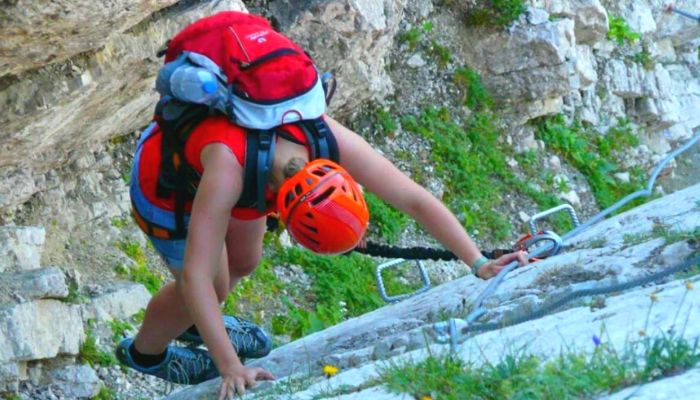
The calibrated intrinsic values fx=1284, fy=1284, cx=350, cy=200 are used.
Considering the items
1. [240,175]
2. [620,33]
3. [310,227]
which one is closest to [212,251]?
[240,175]

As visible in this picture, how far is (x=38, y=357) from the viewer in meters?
7.41

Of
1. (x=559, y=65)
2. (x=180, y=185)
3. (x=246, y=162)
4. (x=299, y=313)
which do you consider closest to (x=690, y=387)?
(x=246, y=162)

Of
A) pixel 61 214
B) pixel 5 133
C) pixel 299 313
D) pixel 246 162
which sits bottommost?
pixel 299 313

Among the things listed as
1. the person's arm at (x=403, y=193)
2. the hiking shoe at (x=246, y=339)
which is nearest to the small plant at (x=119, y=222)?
the hiking shoe at (x=246, y=339)

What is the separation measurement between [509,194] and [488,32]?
170 centimetres

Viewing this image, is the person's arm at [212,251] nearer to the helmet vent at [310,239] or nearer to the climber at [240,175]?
the climber at [240,175]

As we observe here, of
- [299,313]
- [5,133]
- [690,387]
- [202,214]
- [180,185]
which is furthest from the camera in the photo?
[299,313]

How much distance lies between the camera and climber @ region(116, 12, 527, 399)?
5.00 meters

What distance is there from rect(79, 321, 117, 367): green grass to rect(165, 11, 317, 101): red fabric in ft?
9.66

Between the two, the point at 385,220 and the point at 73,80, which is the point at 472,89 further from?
the point at 73,80

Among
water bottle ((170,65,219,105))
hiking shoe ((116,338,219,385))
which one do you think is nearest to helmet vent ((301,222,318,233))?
water bottle ((170,65,219,105))

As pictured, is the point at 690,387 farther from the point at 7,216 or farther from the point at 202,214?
the point at 7,216

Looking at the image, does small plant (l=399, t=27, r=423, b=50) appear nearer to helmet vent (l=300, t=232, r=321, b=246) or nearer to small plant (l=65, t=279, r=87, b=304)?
small plant (l=65, t=279, r=87, b=304)

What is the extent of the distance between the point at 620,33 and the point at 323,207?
1129 centimetres
